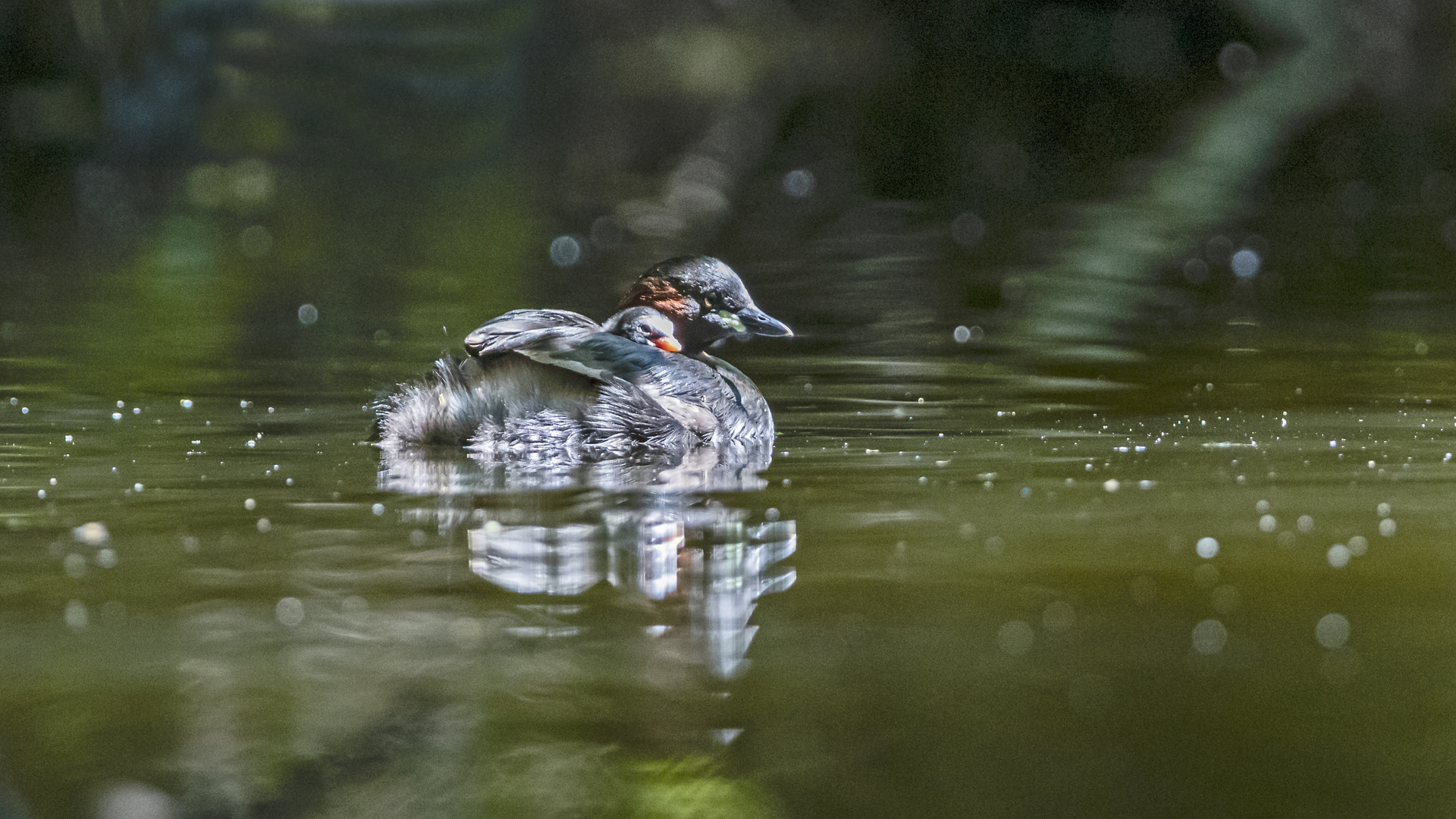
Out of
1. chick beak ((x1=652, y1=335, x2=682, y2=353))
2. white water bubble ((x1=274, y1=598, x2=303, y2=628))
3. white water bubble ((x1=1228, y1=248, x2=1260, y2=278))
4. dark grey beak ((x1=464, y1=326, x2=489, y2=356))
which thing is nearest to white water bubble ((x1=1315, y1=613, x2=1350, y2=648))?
white water bubble ((x1=274, y1=598, x2=303, y2=628))

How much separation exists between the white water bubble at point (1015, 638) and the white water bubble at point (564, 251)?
34.8ft

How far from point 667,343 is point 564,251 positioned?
328 inches

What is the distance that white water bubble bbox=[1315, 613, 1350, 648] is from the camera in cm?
421

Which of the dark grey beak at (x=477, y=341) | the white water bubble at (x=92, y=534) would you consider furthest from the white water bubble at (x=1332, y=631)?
the dark grey beak at (x=477, y=341)

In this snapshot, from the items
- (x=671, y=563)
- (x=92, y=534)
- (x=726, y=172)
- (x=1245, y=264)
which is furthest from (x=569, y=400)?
(x=726, y=172)

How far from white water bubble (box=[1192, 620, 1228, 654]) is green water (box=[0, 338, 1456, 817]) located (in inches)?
0.5

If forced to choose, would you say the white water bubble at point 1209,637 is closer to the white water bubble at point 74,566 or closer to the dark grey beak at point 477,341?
the white water bubble at point 74,566

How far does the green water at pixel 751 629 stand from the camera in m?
3.44

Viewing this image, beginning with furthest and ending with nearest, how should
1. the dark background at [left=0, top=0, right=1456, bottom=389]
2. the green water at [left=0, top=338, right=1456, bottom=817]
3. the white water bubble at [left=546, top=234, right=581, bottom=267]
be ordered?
the white water bubble at [left=546, top=234, right=581, bottom=267] < the dark background at [left=0, top=0, right=1456, bottom=389] < the green water at [left=0, top=338, right=1456, bottom=817]

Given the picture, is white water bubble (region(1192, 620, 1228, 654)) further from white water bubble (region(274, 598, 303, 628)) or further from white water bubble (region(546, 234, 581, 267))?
white water bubble (region(546, 234, 581, 267))

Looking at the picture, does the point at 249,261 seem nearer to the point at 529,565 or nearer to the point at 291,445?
the point at 291,445

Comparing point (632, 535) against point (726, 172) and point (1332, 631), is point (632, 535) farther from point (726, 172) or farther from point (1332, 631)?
point (726, 172)

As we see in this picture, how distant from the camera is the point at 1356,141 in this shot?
69.9 feet

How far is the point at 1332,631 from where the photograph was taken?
14.1ft
